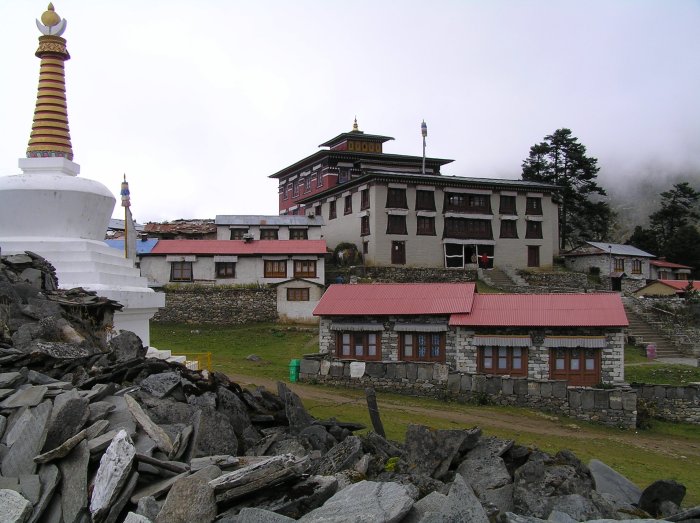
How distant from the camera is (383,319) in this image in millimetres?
28234

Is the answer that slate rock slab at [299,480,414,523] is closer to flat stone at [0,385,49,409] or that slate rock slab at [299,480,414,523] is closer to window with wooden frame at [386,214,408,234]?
flat stone at [0,385,49,409]

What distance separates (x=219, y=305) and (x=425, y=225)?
19912mm

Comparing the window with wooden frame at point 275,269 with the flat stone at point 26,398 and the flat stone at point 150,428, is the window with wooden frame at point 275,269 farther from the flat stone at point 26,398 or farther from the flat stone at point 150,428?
the flat stone at point 150,428

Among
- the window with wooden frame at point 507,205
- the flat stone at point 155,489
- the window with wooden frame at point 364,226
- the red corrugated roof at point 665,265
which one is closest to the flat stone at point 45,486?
the flat stone at point 155,489

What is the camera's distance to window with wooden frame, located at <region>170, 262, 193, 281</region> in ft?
150

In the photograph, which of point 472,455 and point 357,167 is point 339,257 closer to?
point 357,167

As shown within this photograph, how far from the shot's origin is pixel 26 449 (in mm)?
8031

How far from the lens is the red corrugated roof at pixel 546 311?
25.0 m

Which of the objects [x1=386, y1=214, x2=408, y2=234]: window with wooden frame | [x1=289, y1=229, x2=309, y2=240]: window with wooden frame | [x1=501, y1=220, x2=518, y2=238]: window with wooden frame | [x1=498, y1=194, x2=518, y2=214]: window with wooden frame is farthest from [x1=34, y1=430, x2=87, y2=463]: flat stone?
[x1=498, y1=194, x2=518, y2=214]: window with wooden frame

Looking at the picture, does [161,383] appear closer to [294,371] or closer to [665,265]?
[294,371]

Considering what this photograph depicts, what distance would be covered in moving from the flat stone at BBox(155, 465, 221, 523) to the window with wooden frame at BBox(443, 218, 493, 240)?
49.7 m

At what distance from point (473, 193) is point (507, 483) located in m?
49.1

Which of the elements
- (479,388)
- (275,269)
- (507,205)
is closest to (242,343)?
(275,269)

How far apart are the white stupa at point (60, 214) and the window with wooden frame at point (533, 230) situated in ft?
145
